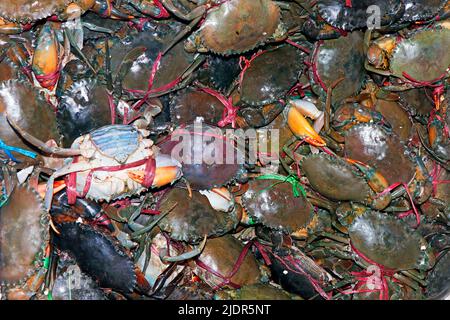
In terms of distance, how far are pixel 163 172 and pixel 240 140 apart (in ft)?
2.36

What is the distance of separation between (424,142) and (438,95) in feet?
1.29

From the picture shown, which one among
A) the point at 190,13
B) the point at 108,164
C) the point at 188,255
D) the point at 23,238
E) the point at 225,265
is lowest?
the point at 225,265

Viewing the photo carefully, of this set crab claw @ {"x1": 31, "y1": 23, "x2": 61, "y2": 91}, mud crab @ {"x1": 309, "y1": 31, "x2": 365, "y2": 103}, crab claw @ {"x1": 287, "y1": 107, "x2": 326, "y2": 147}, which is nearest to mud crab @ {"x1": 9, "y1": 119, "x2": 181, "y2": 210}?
crab claw @ {"x1": 31, "y1": 23, "x2": 61, "y2": 91}

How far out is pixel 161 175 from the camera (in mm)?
4047

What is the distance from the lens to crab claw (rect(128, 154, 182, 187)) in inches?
155

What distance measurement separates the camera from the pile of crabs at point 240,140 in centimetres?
423

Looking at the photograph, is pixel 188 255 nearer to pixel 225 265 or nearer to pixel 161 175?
pixel 225 265

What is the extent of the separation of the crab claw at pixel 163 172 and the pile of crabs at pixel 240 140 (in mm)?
14

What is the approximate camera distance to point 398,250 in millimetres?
4508

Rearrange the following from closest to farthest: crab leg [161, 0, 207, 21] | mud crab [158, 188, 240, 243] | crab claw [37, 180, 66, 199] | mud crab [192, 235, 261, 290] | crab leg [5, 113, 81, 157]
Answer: crab leg [5, 113, 81, 157] → crab claw [37, 180, 66, 199] → crab leg [161, 0, 207, 21] → mud crab [158, 188, 240, 243] → mud crab [192, 235, 261, 290]

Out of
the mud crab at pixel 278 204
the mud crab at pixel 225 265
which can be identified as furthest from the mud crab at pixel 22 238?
the mud crab at pixel 278 204

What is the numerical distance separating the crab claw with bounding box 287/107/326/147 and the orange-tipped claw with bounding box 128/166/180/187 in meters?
0.94

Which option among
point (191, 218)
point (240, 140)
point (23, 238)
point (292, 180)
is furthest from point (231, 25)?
point (23, 238)

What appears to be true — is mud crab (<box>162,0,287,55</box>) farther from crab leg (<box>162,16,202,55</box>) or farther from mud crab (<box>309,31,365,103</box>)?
mud crab (<box>309,31,365,103</box>)
